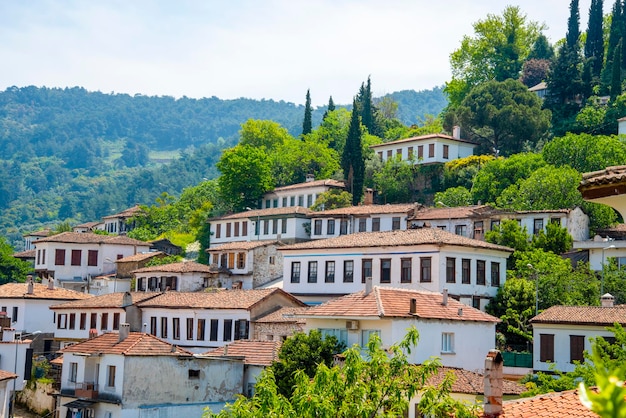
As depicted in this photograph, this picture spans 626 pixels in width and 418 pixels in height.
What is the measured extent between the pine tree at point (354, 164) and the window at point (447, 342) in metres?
40.3

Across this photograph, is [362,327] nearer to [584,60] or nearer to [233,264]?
[233,264]

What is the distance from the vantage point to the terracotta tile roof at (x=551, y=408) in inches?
527

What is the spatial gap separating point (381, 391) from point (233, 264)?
1934 inches

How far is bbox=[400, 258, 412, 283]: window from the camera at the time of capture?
51.9 meters

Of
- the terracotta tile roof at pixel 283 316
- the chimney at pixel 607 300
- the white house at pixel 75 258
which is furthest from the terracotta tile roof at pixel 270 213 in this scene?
the chimney at pixel 607 300

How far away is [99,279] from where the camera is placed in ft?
247

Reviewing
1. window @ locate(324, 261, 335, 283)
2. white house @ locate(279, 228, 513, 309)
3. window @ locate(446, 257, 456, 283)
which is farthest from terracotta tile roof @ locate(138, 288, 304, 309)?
window @ locate(446, 257, 456, 283)

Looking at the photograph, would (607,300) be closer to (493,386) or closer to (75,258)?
(493,386)

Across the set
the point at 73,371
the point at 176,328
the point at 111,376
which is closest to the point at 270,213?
the point at 176,328

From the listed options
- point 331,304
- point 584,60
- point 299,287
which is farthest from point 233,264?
point 584,60

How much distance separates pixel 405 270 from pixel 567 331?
41.8ft

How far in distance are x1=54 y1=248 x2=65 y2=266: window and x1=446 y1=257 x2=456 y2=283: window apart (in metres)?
38.2

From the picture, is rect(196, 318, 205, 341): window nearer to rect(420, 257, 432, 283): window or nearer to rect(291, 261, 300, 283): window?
rect(291, 261, 300, 283): window

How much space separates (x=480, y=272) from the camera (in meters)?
52.7
